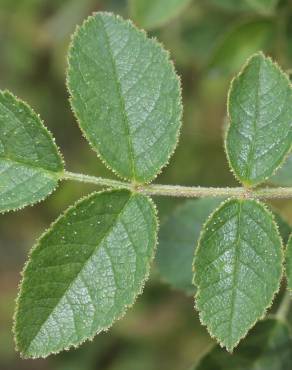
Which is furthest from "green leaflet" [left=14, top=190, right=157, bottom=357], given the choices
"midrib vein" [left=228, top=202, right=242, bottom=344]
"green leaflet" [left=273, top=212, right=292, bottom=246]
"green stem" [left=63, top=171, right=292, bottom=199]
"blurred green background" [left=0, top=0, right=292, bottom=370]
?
"blurred green background" [left=0, top=0, right=292, bottom=370]

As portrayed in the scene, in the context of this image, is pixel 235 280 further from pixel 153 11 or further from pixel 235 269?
pixel 153 11

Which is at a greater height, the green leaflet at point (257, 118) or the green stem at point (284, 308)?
the green leaflet at point (257, 118)

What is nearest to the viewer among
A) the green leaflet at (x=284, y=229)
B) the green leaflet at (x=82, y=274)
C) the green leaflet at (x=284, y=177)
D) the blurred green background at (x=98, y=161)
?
the green leaflet at (x=82, y=274)

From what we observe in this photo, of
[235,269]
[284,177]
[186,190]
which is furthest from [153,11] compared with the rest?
[235,269]

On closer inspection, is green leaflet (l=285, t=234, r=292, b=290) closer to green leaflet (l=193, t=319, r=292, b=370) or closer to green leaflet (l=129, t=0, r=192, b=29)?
green leaflet (l=193, t=319, r=292, b=370)

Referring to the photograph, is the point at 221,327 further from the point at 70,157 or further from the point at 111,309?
the point at 70,157

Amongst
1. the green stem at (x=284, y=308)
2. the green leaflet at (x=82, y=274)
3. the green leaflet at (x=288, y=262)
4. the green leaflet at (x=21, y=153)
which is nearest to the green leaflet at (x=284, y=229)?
the green stem at (x=284, y=308)

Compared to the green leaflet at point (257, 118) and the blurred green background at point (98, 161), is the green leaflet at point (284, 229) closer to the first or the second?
the green leaflet at point (257, 118)

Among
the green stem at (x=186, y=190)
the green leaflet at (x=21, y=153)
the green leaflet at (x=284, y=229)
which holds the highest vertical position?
the green leaflet at (x=21, y=153)
